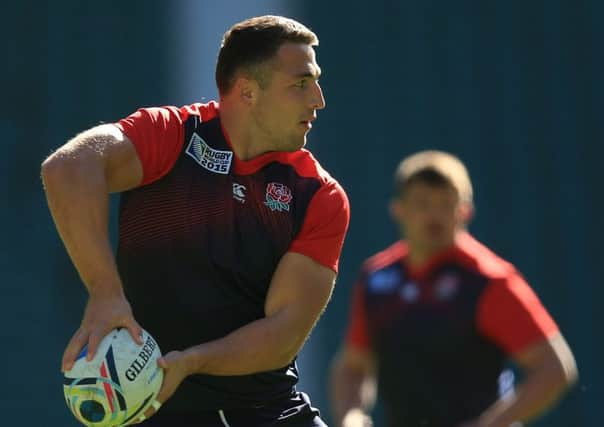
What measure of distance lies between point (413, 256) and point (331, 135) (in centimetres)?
351

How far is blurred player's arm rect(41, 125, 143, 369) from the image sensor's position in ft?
11.8

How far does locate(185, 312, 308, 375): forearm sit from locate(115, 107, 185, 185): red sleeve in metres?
0.65

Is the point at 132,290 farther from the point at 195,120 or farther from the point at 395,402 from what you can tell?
the point at 395,402

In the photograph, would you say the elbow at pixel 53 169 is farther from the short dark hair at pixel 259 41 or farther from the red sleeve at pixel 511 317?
the red sleeve at pixel 511 317

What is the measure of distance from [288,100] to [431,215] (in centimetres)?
122

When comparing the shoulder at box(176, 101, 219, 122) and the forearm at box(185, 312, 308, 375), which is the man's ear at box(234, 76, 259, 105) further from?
the forearm at box(185, 312, 308, 375)

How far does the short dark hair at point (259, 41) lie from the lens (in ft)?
14.6

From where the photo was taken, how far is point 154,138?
4152mm

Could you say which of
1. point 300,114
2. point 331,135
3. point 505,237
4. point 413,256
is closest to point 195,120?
point 300,114

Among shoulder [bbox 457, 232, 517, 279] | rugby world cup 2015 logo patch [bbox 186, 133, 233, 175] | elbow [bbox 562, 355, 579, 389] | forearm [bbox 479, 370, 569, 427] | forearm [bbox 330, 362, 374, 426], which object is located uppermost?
rugby world cup 2015 logo patch [bbox 186, 133, 233, 175]

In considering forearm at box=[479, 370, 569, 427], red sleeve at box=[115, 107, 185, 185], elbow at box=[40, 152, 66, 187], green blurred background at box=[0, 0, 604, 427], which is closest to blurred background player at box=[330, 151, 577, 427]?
forearm at box=[479, 370, 569, 427]

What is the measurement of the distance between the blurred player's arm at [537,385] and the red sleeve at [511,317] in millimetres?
43

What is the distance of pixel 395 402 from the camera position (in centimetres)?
532

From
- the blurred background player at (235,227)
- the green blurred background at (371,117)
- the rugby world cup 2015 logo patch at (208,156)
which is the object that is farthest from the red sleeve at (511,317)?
the green blurred background at (371,117)
